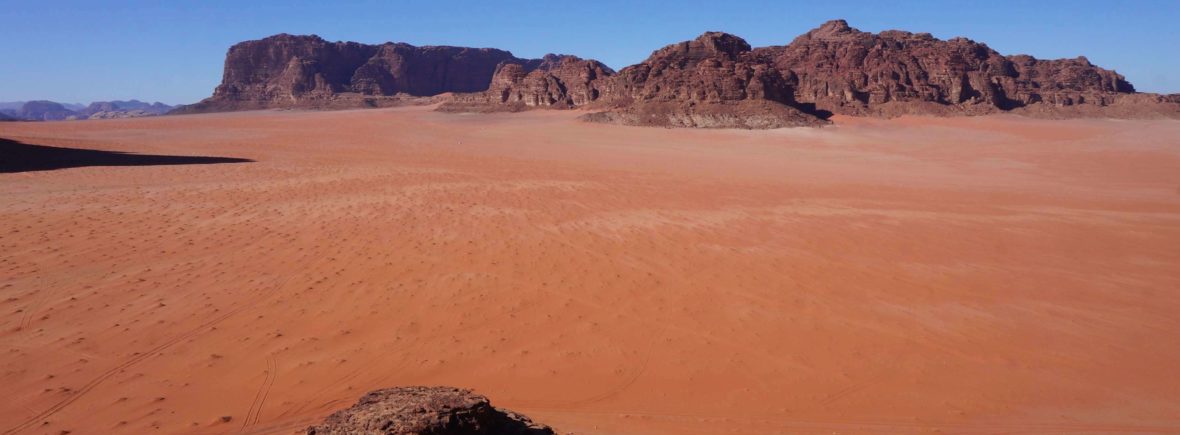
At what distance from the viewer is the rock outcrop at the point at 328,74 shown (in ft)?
309

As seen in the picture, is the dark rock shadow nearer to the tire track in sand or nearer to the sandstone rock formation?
the tire track in sand

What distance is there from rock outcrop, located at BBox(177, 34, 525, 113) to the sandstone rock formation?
312ft

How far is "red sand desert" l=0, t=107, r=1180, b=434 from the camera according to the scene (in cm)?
475

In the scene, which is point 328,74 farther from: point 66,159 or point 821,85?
point 66,159

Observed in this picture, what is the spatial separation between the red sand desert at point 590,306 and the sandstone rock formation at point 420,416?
133cm

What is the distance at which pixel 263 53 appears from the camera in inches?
4072

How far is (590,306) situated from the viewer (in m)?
7.10

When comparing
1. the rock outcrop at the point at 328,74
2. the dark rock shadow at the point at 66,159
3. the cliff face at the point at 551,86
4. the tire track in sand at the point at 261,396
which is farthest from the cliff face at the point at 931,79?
the rock outcrop at the point at 328,74

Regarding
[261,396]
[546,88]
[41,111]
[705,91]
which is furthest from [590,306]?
[41,111]

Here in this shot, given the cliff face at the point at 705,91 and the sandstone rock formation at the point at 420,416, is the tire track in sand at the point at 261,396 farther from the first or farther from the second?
the cliff face at the point at 705,91

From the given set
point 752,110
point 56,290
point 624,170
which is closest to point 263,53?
point 752,110

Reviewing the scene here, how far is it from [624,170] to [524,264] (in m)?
13.8

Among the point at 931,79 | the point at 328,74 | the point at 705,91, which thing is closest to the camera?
the point at 705,91

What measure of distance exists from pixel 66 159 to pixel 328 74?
3537 inches
